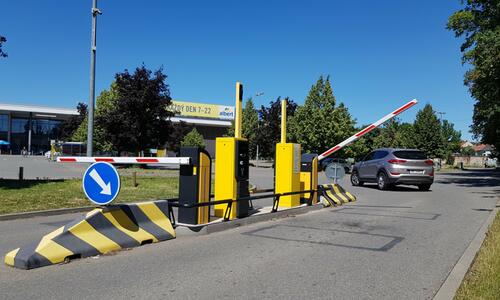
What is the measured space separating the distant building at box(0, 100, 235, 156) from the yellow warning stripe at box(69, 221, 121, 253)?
Result: 262 ft

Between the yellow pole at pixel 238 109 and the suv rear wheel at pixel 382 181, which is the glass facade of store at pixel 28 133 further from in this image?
the yellow pole at pixel 238 109

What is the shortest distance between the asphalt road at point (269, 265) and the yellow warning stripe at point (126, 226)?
8.6 inches

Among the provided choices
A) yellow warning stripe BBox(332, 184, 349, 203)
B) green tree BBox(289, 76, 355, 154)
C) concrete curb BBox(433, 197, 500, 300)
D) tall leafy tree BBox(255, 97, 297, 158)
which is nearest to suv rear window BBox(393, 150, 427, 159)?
yellow warning stripe BBox(332, 184, 349, 203)

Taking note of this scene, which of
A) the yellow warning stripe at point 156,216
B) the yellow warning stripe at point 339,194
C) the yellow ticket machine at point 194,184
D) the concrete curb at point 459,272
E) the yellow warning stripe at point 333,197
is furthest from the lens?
the yellow warning stripe at point 339,194

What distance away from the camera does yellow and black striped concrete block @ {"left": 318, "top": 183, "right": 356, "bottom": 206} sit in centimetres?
1347

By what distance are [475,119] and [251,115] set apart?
2751cm

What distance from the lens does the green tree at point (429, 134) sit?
230ft

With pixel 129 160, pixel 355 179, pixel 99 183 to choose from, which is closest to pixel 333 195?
pixel 129 160

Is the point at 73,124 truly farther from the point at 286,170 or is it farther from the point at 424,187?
the point at 286,170

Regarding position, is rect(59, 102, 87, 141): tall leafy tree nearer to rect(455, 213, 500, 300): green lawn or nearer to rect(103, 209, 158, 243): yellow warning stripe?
rect(103, 209, 158, 243): yellow warning stripe

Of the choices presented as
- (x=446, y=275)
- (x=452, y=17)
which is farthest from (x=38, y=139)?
(x=446, y=275)

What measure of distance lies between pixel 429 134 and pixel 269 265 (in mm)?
69625

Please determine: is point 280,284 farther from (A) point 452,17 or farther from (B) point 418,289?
(A) point 452,17

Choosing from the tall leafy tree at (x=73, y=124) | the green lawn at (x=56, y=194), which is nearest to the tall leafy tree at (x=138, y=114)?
the green lawn at (x=56, y=194)
